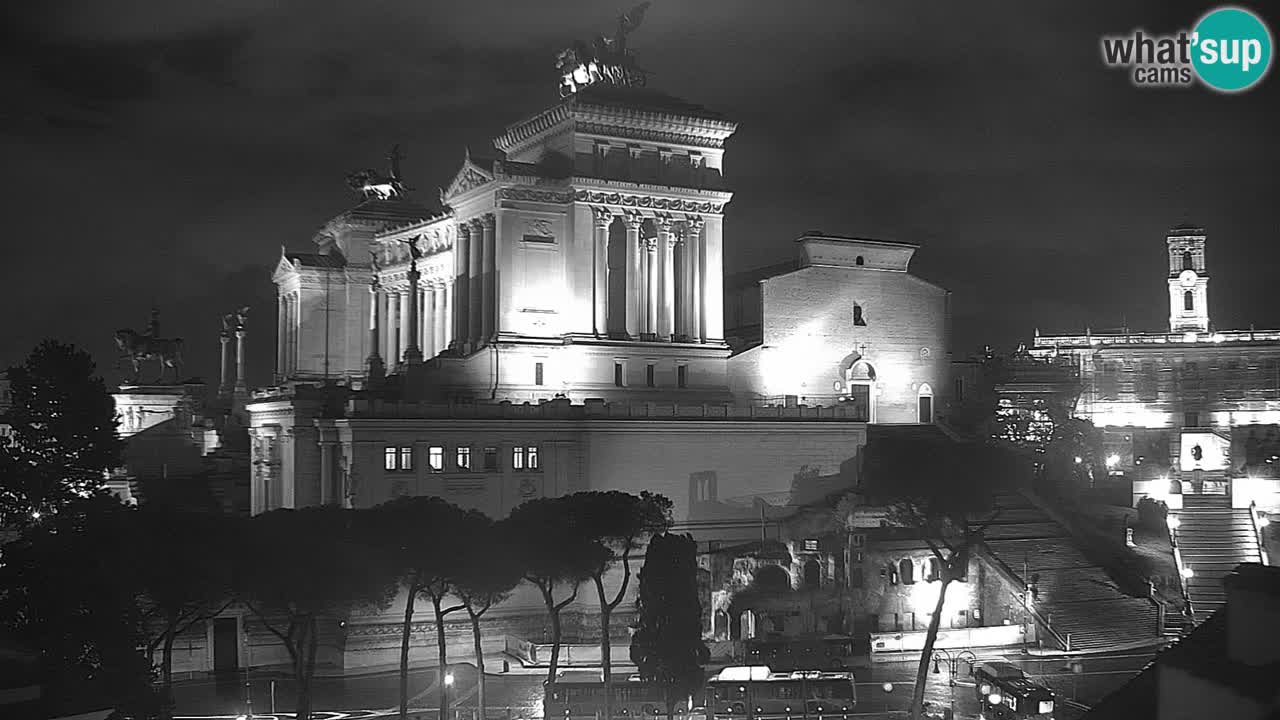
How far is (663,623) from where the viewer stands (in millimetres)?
46531

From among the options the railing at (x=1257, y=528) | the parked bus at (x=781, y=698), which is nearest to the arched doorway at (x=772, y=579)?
the parked bus at (x=781, y=698)

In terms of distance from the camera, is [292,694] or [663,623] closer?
[663,623]

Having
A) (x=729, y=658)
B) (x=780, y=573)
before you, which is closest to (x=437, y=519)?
(x=729, y=658)

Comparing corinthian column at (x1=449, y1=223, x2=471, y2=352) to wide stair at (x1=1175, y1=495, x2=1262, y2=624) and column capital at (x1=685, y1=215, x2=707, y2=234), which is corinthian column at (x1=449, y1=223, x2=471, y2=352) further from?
wide stair at (x1=1175, y1=495, x2=1262, y2=624)

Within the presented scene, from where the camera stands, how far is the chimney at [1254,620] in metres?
9.84

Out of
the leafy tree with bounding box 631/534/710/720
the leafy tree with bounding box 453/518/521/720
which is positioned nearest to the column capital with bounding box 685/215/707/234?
the leafy tree with bounding box 453/518/521/720

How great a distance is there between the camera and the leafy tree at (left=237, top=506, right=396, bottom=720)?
47.6 meters

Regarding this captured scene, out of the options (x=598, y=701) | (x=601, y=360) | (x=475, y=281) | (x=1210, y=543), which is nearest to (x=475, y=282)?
(x=475, y=281)

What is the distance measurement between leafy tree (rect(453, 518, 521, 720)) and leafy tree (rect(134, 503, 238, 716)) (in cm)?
846

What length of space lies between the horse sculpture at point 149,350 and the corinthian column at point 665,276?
4065 centimetres

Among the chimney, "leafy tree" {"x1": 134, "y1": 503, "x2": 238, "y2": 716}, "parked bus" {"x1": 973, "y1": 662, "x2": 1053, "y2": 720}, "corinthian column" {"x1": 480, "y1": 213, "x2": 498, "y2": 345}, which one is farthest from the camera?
"corinthian column" {"x1": 480, "y1": 213, "x2": 498, "y2": 345}

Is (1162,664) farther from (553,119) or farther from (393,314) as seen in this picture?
(393,314)

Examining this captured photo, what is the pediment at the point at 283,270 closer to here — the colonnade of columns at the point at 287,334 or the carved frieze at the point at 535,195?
the colonnade of columns at the point at 287,334

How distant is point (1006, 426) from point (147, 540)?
53.6 metres
